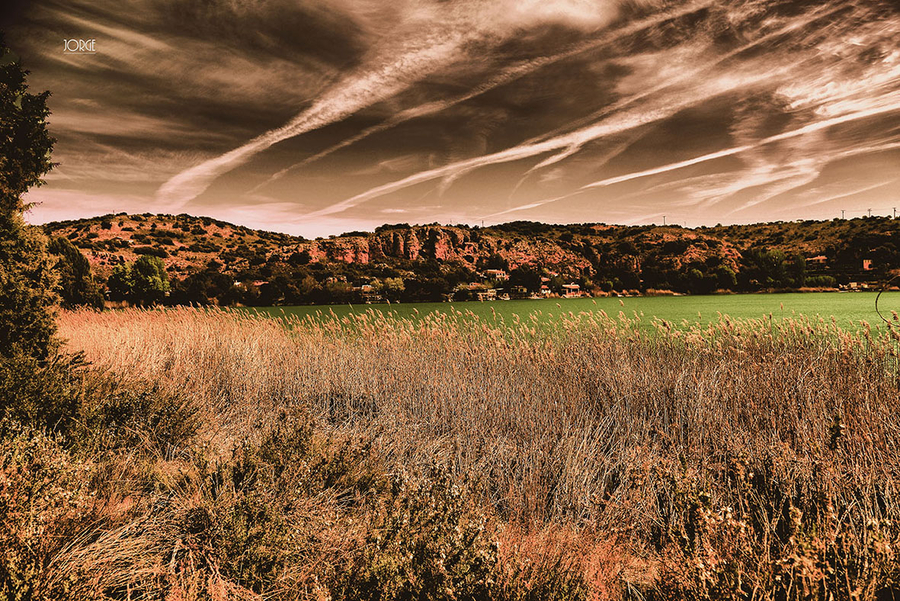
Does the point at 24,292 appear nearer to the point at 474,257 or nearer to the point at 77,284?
the point at 77,284

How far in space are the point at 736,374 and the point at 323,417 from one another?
6.93m

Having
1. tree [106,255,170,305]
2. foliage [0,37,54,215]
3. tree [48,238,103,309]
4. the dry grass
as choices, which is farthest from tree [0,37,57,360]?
tree [106,255,170,305]

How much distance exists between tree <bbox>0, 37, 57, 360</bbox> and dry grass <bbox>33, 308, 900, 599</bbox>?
52.7 inches

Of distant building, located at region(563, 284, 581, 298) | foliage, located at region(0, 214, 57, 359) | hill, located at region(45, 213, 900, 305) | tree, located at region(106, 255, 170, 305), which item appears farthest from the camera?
distant building, located at region(563, 284, 581, 298)

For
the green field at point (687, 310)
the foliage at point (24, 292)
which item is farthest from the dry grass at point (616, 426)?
the green field at point (687, 310)

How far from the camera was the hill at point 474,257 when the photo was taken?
2343 inches

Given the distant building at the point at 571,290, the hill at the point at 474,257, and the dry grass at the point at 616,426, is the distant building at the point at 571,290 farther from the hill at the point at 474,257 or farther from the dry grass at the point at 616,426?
the dry grass at the point at 616,426

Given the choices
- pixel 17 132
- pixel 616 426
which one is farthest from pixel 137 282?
pixel 616 426

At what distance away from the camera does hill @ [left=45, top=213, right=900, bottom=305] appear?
59500mm

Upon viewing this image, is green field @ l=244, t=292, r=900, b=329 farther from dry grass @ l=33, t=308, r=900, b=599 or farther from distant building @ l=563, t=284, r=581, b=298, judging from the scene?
distant building @ l=563, t=284, r=581, b=298

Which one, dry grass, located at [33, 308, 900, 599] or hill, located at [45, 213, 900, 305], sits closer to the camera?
dry grass, located at [33, 308, 900, 599]

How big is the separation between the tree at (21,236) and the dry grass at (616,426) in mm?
1339

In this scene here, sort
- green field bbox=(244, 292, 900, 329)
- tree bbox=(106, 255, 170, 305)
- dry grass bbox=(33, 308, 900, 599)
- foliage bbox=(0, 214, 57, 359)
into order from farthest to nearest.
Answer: tree bbox=(106, 255, 170, 305) → green field bbox=(244, 292, 900, 329) → foliage bbox=(0, 214, 57, 359) → dry grass bbox=(33, 308, 900, 599)

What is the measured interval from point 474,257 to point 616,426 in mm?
108703
